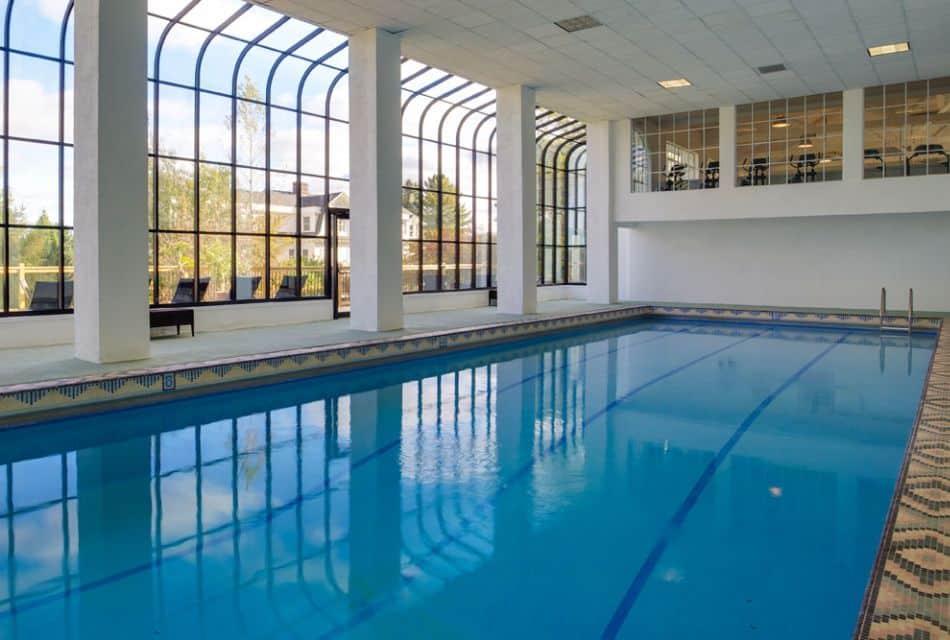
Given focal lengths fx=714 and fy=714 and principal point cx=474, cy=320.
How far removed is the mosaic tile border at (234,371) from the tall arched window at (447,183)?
11.2 ft

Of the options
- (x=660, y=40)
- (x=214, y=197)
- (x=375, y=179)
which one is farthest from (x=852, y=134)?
(x=214, y=197)

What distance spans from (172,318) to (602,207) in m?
10.5

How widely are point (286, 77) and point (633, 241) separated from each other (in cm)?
1016

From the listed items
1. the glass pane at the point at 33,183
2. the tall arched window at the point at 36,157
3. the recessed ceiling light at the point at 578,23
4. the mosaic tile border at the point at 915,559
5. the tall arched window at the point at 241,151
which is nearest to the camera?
the mosaic tile border at the point at 915,559

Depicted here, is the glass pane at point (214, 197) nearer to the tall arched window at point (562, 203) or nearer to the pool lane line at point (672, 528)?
the pool lane line at point (672, 528)

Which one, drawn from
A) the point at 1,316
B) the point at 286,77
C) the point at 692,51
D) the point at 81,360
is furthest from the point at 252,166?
the point at 692,51

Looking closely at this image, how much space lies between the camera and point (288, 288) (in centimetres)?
1256

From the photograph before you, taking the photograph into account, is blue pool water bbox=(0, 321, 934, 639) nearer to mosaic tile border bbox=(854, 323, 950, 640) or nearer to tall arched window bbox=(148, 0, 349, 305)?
mosaic tile border bbox=(854, 323, 950, 640)

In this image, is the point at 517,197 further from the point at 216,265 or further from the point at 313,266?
the point at 216,265

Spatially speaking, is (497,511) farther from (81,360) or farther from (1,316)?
(1,316)

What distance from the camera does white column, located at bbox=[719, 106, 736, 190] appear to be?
15.8 metres

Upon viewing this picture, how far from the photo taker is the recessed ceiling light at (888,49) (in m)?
11.3

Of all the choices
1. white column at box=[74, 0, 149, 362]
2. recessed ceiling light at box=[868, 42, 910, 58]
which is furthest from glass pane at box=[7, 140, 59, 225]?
recessed ceiling light at box=[868, 42, 910, 58]

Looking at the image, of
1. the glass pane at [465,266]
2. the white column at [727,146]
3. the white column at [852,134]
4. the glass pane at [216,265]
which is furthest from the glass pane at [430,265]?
the white column at [852,134]
